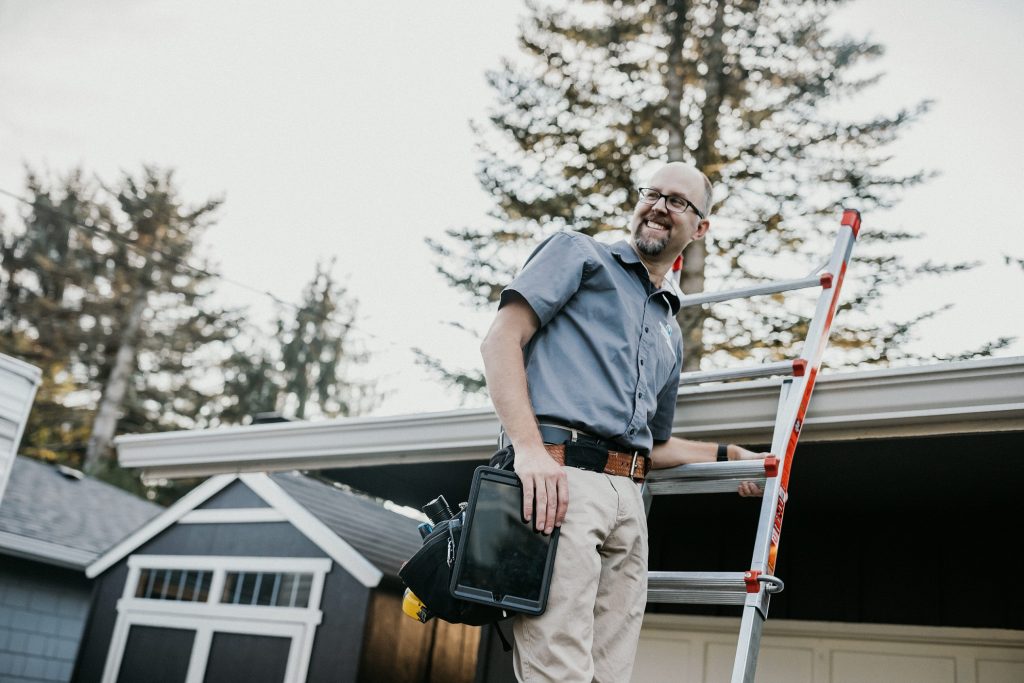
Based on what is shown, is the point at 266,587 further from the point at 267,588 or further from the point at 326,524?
the point at 326,524

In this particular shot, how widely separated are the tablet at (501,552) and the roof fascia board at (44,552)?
9.90m

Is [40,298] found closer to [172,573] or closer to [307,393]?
[307,393]

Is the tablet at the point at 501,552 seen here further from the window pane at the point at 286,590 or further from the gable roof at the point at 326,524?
the window pane at the point at 286,590

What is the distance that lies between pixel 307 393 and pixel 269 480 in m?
15.0

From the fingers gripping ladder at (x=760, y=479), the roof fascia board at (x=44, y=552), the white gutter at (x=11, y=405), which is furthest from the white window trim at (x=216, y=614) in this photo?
the fingers gripping ladder at (x=760, y=479)

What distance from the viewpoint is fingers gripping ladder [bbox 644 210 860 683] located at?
8.36 ft

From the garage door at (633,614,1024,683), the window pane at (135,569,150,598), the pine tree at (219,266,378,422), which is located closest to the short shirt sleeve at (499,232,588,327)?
the garage door at (633,614,1024,683)

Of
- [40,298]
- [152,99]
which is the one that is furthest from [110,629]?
[40,298]

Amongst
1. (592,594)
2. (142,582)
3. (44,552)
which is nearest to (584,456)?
(592,594)

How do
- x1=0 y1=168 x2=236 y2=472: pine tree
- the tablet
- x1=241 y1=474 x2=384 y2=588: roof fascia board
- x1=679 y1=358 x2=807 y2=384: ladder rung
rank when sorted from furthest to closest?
x1=0 y1=168 x2=236 y2=472: pine tree → x1=241 y1=474 x2=384 y2=588: roof fascia board → x1=679 y1=358 x2=807 y2=384: ladder rung → the tablet

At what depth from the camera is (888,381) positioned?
9.58 ft

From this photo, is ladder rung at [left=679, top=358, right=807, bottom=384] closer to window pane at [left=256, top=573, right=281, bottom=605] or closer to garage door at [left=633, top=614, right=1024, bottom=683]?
garage door at [left=633, top=614, right=1024, bottom=683]

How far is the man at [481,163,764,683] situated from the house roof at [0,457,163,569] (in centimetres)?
989

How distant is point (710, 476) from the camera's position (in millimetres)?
2885
